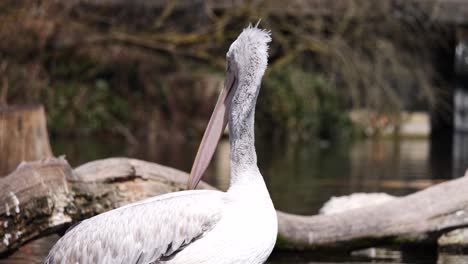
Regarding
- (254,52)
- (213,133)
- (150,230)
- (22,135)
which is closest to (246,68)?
(254,52)

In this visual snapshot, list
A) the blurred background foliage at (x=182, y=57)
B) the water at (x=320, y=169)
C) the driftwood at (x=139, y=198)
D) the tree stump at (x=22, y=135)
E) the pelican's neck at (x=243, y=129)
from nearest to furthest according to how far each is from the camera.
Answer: the pelican's neck at (x=243, y=129) < the driftwood at (x=139, y=198) < the water at (x=320, y=169) < the tree stump at (x=22, y=135) < the blurred background foliage at (x=182, y=57)

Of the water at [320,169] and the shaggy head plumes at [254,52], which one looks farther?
the water at [320,169]

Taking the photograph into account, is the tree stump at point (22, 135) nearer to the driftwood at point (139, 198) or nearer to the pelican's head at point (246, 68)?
the driftwood at point (139, 198)

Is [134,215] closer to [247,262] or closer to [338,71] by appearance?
[247,262]

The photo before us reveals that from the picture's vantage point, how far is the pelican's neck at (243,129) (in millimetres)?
4816

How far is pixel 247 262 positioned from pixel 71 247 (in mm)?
874

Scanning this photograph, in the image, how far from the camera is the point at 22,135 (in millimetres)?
10828

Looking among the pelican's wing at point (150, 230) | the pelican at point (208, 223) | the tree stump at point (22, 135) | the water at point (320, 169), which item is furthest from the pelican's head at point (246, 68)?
the tree stump at point (22, 135)

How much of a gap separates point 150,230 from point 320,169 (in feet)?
35.3

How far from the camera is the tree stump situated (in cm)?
1077

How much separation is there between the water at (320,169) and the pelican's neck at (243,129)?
2.10 m

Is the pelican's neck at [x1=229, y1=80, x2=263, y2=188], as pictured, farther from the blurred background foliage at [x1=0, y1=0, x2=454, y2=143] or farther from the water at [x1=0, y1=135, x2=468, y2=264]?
the blurred background foliage at [x1=0, y1=0, x2=454, y2=143]

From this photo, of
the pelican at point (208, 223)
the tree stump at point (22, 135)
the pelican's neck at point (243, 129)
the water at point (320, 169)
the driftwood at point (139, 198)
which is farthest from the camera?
the tree stump at point (22, 135)

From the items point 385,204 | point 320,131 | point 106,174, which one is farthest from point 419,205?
point 320,131
